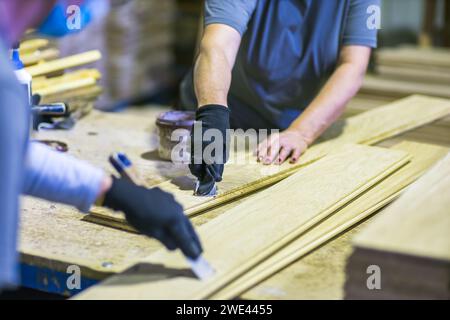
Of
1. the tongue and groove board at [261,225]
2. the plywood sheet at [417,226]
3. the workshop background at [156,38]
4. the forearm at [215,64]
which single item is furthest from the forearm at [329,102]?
the workshop background at [156,38]

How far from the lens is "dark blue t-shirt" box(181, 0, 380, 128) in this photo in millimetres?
3121

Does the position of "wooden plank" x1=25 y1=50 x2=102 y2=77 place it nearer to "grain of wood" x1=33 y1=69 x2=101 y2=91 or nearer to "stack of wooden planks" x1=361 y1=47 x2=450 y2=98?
"grain of wood" x1=33 y1=69 x2=101 y2=91

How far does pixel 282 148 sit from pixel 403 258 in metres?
1.30

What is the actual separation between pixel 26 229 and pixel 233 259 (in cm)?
70

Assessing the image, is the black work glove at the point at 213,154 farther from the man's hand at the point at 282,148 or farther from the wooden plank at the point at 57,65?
the wooden plank at the point at 57,65

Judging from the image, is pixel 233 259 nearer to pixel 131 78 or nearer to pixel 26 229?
pixel 26 229

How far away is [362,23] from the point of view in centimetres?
312

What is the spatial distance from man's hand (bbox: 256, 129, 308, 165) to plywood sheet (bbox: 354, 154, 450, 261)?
85cm

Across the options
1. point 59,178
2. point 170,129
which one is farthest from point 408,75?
point 59,178

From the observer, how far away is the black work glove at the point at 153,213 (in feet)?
5.82

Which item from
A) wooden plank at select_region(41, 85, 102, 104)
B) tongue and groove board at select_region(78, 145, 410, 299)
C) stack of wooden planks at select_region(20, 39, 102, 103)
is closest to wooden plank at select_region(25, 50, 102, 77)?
stack of wooden planks at select_region(20, 39, 102, 103)

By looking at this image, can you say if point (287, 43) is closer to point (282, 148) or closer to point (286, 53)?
point (286, 53)

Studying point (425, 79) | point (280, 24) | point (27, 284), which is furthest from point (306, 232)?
point (425, 79)

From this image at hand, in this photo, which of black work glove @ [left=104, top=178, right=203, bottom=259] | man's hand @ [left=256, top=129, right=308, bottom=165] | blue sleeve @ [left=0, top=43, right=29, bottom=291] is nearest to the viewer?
blue sleeve @ [left=0, top=43, right=29, bottom=291]
